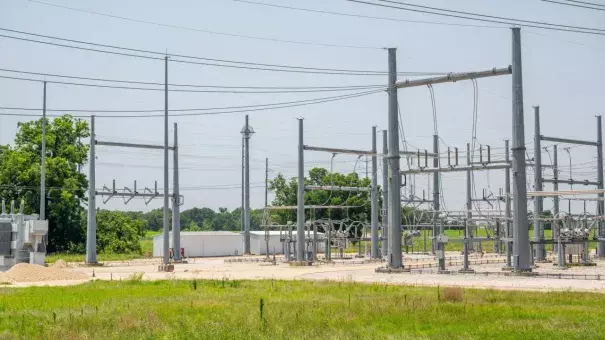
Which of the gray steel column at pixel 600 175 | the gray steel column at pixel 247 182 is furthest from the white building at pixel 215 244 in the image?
the gray steel column at pixel 600 175

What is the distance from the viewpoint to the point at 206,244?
74750 millimetres

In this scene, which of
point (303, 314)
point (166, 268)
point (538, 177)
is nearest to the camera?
point (303, 314)

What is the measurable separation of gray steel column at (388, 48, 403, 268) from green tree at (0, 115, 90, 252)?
36.1 m

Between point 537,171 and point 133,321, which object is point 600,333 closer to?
point 133,321

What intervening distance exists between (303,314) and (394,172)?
21.6 meters

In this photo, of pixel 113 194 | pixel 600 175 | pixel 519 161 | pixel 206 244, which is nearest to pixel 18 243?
pixel 113 194

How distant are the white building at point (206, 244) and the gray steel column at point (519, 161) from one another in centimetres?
3995

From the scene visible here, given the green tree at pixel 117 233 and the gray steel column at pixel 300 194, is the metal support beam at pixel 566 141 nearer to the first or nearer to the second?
the gray steel column at pixel 300 194

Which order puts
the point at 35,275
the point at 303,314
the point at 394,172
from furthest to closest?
the point at 394,172 → the point at 35,275 → the point at 303,314

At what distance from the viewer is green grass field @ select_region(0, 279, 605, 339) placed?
17.7 metres

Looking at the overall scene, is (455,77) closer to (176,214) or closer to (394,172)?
(394,172)

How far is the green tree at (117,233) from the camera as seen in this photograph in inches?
3019

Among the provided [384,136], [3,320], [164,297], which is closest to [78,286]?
[164,297]

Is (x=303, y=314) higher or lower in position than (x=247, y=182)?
lower
